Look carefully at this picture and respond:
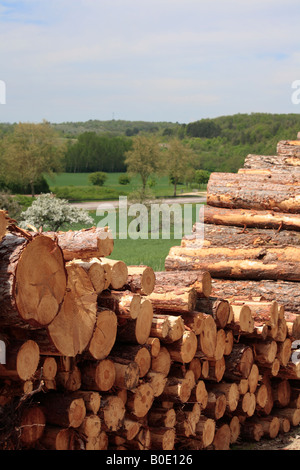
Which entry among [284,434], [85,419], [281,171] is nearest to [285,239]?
[281,171]

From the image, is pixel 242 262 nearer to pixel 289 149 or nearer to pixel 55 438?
pixel 289 149

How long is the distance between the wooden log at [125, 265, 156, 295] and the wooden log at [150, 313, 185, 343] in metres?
0.32

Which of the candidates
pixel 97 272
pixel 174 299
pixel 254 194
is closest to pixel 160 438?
pixel 174 299

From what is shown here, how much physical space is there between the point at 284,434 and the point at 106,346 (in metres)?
3.69

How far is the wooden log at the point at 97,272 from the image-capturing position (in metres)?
5.49

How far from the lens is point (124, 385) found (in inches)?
217

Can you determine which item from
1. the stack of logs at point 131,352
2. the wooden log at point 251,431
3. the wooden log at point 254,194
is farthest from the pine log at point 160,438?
the wooden log at point 254,194

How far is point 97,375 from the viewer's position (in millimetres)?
5375

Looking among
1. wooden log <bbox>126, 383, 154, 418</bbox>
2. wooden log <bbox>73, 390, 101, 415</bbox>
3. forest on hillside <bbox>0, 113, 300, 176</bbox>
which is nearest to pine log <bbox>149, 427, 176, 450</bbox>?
wooden log <bbox>126, 383, 154, 418</bbox>

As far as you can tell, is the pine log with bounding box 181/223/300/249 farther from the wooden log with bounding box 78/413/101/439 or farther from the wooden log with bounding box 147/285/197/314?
the wooden log with bounding box 78/413/101/439

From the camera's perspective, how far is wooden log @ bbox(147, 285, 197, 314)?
6410 millimetres

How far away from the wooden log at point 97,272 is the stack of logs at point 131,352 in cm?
1

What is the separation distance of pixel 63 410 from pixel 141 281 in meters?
1.56

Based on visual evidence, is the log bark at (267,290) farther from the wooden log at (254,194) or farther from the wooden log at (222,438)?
the wooden log at (222,438)
